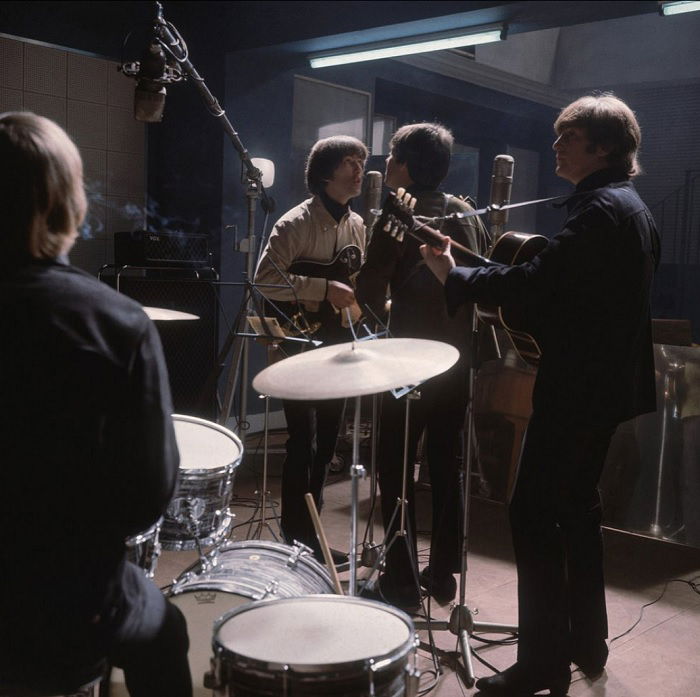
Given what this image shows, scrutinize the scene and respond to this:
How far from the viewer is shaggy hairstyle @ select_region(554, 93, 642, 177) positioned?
223 centimetres

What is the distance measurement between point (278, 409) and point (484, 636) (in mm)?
3684

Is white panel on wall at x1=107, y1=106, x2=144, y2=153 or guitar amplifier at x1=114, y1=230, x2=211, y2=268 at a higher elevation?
white panel on wall at x1=107, y1=106, x2=144, y2=153

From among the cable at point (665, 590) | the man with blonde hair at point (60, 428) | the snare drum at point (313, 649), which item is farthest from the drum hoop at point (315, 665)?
the cable at point (665, 590)

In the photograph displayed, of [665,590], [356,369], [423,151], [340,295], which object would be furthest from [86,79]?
[665,590]

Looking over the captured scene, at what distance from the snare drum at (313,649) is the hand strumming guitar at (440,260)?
43.1 inches

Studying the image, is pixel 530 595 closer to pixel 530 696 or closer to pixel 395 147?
pixel 530 696

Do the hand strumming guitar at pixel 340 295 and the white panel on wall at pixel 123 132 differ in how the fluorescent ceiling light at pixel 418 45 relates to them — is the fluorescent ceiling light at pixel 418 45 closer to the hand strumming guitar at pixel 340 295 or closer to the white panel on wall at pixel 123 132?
the white panel on wall at pixel 123 132

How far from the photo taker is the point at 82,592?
124 cm

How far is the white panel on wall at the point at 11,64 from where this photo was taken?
508 cm

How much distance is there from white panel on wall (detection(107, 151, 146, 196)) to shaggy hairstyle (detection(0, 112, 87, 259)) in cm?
465

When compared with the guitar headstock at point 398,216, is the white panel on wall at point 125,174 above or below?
Result: above

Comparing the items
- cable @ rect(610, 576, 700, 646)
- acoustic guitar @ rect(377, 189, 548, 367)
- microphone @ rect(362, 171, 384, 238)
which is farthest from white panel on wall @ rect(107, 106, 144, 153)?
cable @ rect(610, 576, 700, 646)

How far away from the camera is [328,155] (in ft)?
10.2

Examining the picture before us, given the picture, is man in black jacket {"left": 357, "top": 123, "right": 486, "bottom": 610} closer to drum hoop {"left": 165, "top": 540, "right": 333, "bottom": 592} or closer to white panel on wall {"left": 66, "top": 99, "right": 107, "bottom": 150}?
drum hoop {"left": 165, "top": 540, "right": 333, "bottom": 592}
